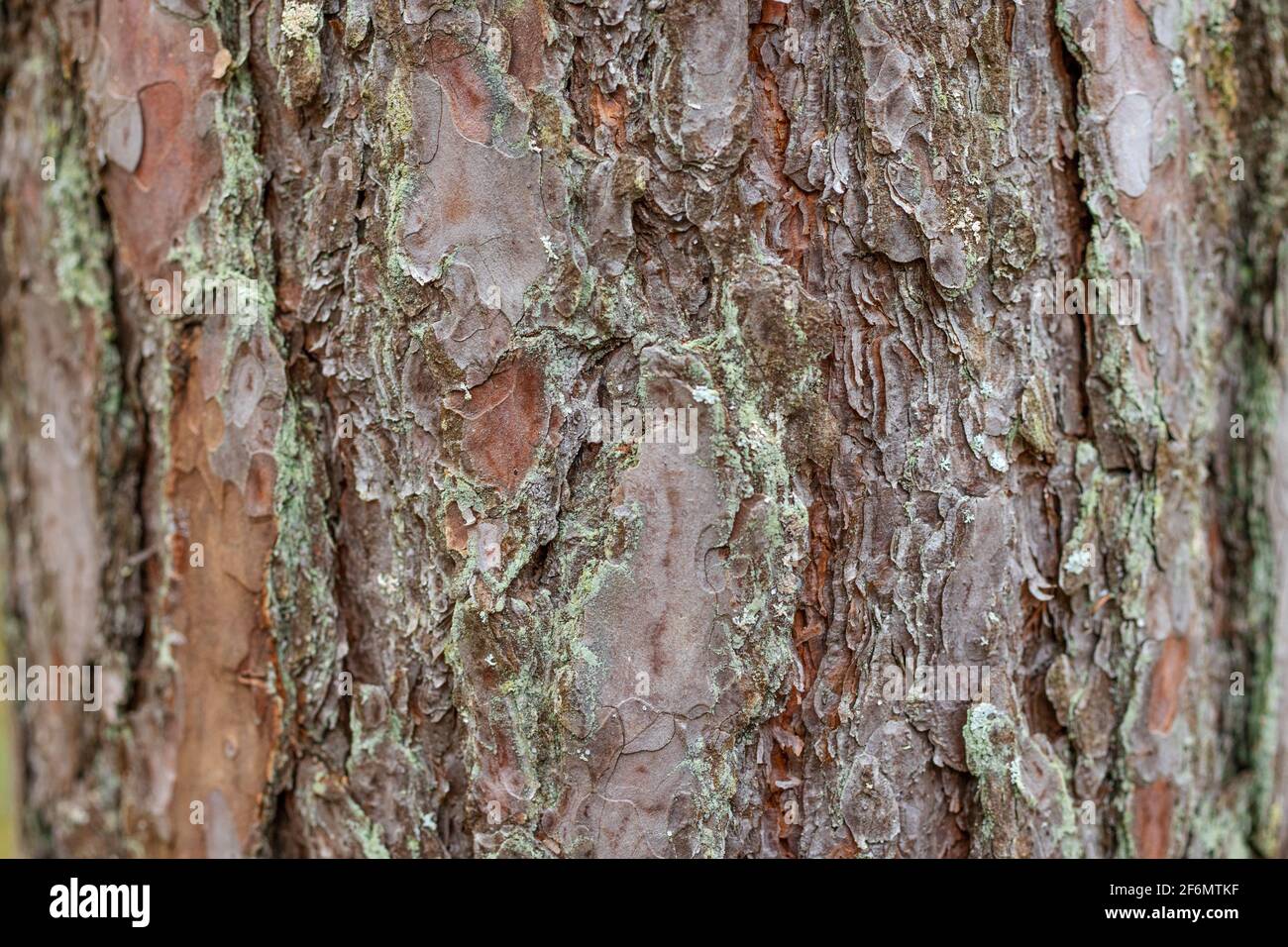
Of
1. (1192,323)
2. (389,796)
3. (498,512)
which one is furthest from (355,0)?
(1192,323)

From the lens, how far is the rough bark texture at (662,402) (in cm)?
106

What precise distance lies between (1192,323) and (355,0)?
1.13 meters

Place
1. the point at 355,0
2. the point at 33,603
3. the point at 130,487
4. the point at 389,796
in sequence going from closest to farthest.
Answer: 1. the point at 355,0
2. the point at 389,796
3. the point at 130,487
4. the point at 33,603

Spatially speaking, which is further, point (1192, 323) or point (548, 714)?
point (1192, 323)

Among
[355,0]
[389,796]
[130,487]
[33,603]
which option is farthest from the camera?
[33,603]

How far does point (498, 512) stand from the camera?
43.0 inches

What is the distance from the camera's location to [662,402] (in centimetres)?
107

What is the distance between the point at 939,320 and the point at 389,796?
887 millimetres

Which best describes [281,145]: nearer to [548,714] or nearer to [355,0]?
[355,0]

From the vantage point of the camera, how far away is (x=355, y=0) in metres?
1.07

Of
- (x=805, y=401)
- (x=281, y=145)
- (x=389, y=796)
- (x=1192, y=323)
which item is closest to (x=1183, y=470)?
(x=1192, y=323)

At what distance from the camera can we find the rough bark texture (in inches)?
41.8

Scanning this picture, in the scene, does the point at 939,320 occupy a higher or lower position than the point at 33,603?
higher

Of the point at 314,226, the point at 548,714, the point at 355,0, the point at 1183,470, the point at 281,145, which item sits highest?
the point at 355,0
